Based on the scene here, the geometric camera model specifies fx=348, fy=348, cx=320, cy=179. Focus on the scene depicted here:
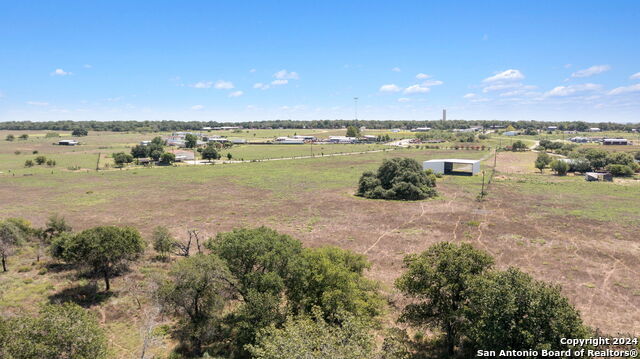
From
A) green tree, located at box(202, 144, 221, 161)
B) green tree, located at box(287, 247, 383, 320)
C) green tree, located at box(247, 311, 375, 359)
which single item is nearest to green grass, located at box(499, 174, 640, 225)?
green tree, located at box(287, 247, 383, 320)

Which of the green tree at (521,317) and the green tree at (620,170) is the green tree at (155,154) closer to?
the green tree at (521,317)

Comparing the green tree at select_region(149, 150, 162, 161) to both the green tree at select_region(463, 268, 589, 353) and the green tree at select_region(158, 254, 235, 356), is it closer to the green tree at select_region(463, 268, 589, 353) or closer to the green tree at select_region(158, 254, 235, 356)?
the green tree at select_region(158, 254, 235, 356)

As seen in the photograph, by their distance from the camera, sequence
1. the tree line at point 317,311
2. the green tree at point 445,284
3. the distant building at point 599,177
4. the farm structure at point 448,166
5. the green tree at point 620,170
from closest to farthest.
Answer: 1. the tree line at point 317,311
2. the green tree at point 445,284
3. the distant building at point 599,177
4. the green tree at point 620,170
5. the farm structure at point 448,166

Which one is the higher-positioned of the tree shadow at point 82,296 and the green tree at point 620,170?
the green tree at point 620,170

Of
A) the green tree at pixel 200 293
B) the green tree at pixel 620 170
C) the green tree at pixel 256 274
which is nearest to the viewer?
the green tree at pixel 256 274

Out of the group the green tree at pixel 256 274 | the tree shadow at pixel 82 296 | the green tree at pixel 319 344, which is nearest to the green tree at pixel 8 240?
the tree shadow at pixel 82 296

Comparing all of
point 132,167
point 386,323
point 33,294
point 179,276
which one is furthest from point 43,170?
point 386,323

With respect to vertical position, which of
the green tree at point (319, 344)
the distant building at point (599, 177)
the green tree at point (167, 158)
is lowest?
the distant building at point (599, 177)
